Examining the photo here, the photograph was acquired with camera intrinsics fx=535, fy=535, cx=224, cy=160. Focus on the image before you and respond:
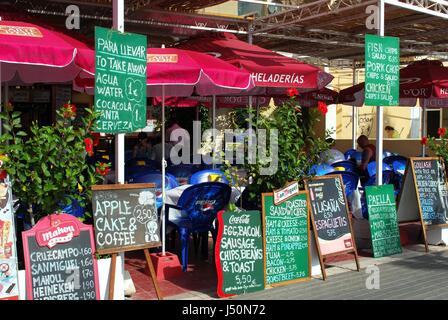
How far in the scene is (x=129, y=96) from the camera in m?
4.77

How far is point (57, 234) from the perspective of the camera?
420 centimetres

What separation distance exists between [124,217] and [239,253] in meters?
1.30

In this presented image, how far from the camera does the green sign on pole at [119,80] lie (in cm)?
452

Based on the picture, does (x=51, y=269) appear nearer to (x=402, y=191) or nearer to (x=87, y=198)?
(x=87, y=198)

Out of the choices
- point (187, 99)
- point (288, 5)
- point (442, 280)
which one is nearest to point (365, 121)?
point (187, 99)

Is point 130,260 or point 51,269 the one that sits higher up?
point 51,269

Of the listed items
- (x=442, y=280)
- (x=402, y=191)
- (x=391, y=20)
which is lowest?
(x=442, y=280)

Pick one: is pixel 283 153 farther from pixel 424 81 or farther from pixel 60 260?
pixel 424 81

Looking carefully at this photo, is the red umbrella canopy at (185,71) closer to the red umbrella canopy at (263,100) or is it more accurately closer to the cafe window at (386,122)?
the red umbrella canopy at (263,100)

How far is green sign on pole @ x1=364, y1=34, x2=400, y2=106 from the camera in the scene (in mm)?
6984

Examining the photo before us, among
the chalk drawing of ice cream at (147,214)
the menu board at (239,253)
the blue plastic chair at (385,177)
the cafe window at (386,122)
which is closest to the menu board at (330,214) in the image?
the menu board at (239,253)

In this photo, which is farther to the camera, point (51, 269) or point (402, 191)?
point (402, 191)

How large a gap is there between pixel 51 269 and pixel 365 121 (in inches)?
739

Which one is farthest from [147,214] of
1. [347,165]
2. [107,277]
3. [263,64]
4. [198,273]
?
[347,165]
